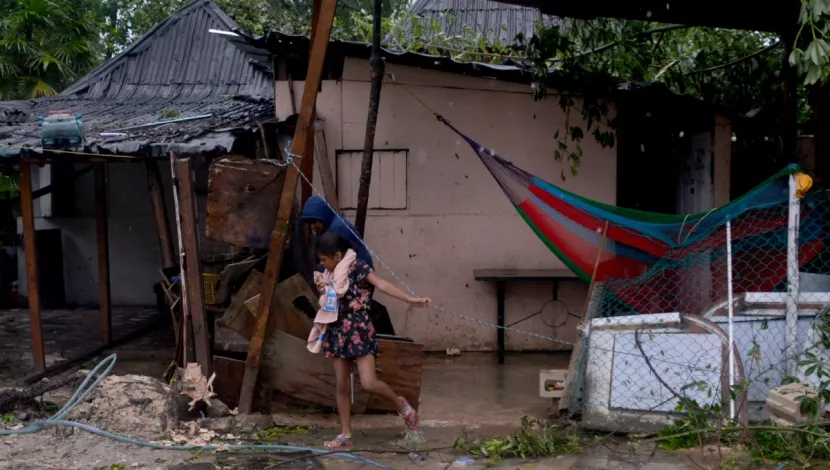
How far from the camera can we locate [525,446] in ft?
17.0

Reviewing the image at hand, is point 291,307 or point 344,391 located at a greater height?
point 291,307

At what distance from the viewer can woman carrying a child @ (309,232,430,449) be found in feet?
17.9

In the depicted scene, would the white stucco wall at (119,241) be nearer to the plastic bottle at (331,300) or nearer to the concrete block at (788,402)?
the plastic bottle at (331,300)

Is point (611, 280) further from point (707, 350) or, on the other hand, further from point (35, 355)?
point (35, 355)

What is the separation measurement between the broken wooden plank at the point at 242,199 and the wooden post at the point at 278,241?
0.13 meters

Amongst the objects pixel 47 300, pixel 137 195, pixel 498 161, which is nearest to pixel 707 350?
pixel 498 161

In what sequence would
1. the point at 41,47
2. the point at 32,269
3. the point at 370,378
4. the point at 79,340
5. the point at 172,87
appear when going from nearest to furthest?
the point at 370,378
the point at 32,269
the point at 79,340
the point at 172,87
the point at 41,47

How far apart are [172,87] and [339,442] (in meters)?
8.17

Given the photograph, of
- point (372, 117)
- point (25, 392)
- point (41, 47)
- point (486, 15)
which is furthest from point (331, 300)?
point (41, 47)

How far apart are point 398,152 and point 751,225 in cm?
365

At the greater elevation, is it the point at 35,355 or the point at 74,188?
the point at 74,188

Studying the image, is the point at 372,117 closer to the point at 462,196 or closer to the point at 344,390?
the point at 462,196

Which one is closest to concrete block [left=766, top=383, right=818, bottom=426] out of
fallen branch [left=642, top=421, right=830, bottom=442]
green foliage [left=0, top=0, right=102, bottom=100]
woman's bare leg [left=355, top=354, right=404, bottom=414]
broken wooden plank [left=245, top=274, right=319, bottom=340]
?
fallen branch [left=642, top=421, right=830, bottom=442]

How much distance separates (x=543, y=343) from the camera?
8.22 m
